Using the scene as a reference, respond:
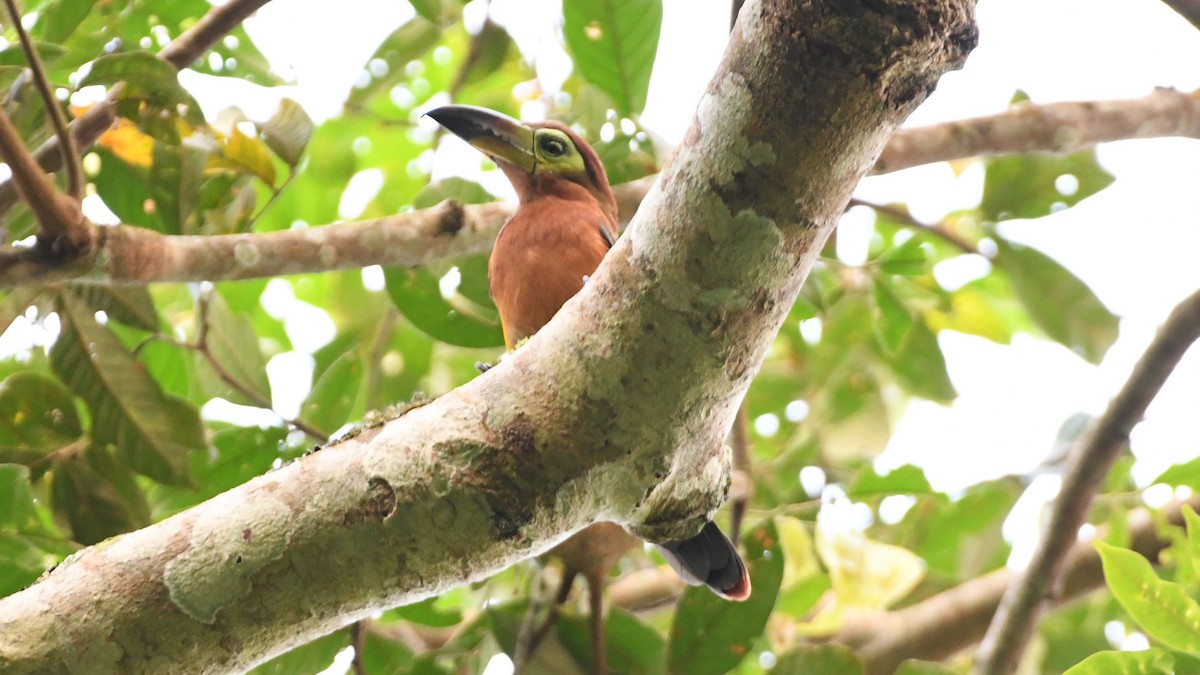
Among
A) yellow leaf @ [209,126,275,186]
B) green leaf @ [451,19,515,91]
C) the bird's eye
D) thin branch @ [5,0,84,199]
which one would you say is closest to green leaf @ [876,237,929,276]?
the bird's eye

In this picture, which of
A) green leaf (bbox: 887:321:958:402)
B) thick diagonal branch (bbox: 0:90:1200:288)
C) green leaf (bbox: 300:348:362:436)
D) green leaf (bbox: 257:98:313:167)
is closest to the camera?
thick diagonal branch (bbox: 0:90:1200:288)

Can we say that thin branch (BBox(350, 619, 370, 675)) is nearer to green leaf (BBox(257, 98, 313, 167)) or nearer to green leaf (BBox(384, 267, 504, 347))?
green leaf (BBox(384, 267, 504, 347))

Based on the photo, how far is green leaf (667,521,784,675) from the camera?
2.77 m

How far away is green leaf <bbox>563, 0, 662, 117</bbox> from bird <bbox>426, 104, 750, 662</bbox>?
0.24m

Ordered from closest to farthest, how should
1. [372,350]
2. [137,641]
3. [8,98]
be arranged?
[137,641]
[8,98]
[372,350]

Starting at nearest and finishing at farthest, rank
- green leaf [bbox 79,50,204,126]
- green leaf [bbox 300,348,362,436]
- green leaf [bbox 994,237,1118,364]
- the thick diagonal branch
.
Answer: the thick diagonal branch, green leaf [bbox 79,50,204,126], green leaf [bbox 300,348,362,436], green leaf [bbox 994,237,1118,364]

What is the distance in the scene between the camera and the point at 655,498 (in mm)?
1832

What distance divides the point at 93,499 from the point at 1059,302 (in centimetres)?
283

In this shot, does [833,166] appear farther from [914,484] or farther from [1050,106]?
[1050,106]

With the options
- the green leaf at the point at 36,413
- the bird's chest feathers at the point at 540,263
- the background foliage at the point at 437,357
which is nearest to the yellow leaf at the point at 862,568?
the background foliage at the point at 437,357

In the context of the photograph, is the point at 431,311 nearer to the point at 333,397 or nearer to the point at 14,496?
the point at 333,397

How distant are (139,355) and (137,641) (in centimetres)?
167

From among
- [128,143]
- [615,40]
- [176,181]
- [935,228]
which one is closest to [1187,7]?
[935,228]

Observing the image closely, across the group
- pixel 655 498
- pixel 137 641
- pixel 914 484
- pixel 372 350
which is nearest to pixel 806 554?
pixel 914 484
